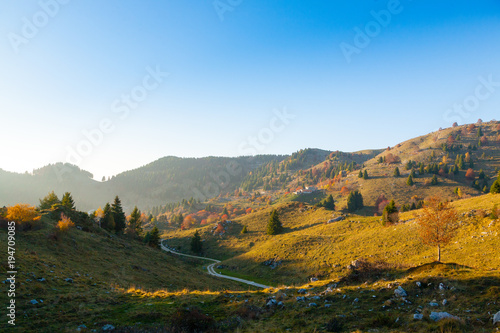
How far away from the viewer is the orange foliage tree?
3126 centimetres

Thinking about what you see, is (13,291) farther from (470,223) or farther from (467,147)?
(467,147)

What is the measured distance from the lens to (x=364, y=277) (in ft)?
65.0

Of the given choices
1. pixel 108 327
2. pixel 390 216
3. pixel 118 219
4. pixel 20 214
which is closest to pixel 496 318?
pixel 108 327

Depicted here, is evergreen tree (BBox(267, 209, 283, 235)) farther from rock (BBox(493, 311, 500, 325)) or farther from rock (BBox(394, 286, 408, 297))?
rock (BBox(493, 311, 500, 325))

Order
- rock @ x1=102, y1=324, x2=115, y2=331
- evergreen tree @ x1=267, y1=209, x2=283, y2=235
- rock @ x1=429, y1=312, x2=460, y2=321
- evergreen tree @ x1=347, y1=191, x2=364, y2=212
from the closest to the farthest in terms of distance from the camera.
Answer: rock @ x1=429, y1=312, x2=460, y2=321, rock @ x1=102, y1=324, x2=115, y2=331, evergreen tree @ x1=267, y1=209, x2=283, y2=235, evergreen tree @ x1=347, y1=191, x2=364, y2=212

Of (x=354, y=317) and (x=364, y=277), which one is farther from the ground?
(x=354, y=317)

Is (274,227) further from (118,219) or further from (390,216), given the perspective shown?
(118,219)

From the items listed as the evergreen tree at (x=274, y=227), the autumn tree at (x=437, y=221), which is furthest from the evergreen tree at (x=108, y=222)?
the autumn tree at (x=437, y=221)

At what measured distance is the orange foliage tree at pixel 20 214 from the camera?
31.3 m

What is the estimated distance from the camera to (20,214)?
32062 mm

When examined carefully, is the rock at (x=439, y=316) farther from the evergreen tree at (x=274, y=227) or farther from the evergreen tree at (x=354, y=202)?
the evergreen tree at (x=354, y=202)

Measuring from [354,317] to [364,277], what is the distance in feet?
30.8

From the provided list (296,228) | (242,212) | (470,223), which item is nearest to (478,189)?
(296,228)

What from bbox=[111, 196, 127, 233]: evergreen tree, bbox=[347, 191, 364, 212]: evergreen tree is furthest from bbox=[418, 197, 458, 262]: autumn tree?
bbox=[347, 191, 364, 212]: evergreen tree
